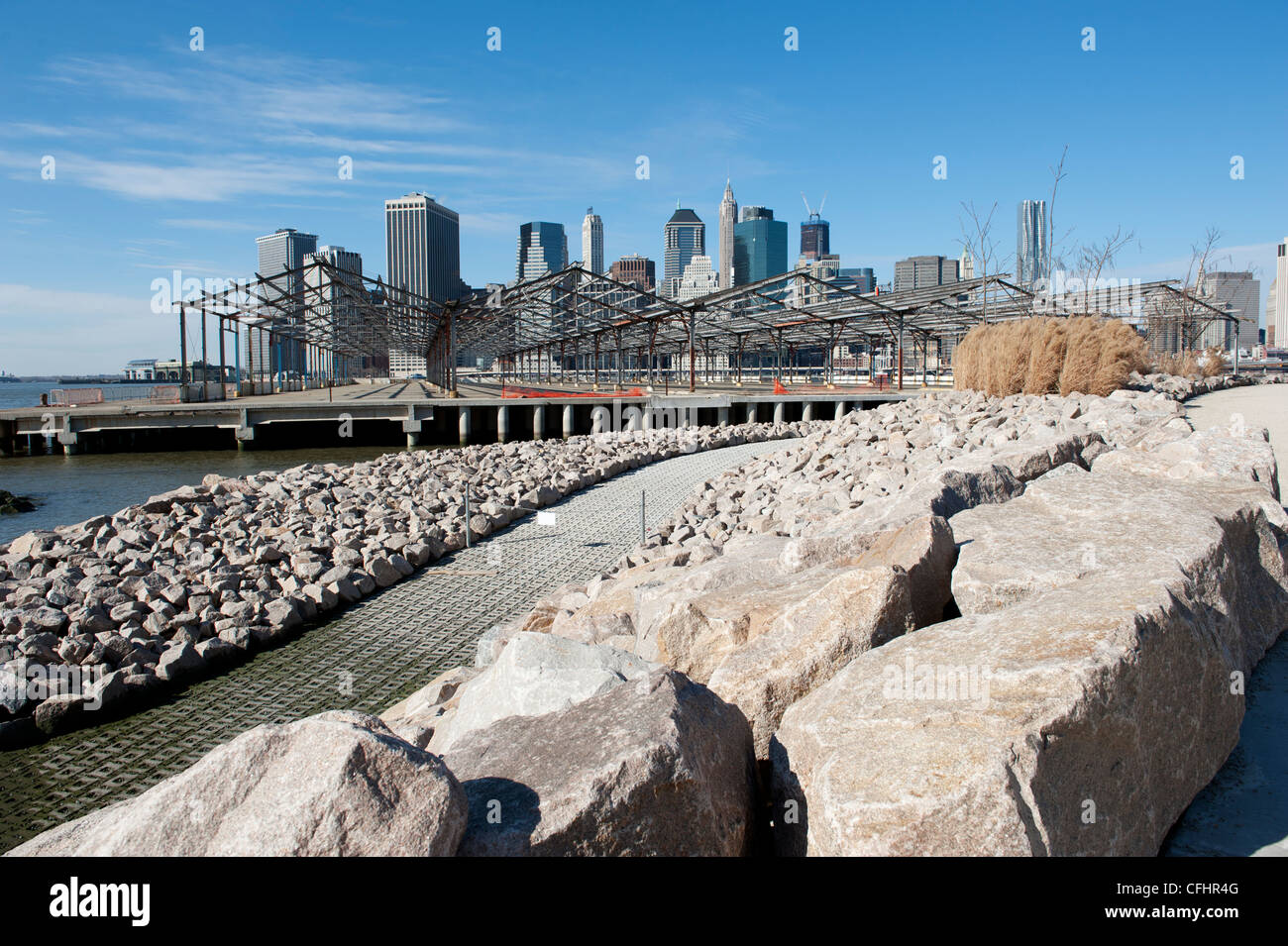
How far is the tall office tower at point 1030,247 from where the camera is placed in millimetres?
36094

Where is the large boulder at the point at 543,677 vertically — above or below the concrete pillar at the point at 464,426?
below

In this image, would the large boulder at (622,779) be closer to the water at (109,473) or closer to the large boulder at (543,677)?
the large boulder at (543,677)

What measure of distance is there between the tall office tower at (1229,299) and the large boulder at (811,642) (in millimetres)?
43640

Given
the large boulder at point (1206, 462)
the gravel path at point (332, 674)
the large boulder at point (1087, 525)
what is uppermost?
the large boulder at point (1206, 462)

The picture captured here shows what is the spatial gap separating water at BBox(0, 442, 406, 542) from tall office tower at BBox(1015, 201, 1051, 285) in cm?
2892

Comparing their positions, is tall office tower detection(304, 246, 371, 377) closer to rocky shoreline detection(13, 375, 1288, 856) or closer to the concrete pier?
the concrete pier

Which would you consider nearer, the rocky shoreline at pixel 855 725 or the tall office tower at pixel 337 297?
the rocky shoreline at pixel 855 725

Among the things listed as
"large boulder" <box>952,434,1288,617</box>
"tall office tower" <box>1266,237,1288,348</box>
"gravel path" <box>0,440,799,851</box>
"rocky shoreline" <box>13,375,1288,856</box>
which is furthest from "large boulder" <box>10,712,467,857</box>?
"tall office tower" <box>1266,237,1288,348</box>

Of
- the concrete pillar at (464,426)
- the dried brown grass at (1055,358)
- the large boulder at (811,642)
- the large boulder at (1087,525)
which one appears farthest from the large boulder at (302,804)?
the concrete pillar at (464,426)

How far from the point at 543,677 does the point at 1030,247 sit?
1832 inches

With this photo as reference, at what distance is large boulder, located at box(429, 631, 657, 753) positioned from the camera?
3137 millimetres
